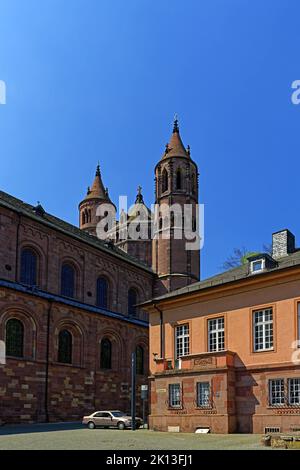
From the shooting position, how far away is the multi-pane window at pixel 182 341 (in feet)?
95.9

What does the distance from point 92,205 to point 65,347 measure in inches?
1548

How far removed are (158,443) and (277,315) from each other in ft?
26.7

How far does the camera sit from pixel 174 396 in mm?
28250

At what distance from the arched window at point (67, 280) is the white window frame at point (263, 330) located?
21.5 meters

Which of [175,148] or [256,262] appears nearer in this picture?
[256,262]

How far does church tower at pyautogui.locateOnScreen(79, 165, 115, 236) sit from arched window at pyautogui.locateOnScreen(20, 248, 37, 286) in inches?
1330

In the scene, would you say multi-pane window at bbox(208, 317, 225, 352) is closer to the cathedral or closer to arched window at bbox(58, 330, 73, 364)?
the cathedral

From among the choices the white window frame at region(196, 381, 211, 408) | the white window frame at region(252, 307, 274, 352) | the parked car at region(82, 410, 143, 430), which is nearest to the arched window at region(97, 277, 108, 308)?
the parked car at region(82, 410, 143, 430)

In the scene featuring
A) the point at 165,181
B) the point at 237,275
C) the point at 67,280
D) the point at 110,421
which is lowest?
the point at 110,421

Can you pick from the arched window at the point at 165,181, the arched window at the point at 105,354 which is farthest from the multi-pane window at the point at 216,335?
the arched window at the point at 165,181

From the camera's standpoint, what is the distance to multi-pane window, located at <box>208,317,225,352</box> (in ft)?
90.9

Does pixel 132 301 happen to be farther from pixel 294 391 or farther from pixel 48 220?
pixel 294 391

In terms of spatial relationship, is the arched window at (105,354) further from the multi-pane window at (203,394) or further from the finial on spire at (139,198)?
the finial on spire at (139,198)

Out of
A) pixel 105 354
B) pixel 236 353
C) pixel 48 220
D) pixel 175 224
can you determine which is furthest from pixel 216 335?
pixel 175 224
